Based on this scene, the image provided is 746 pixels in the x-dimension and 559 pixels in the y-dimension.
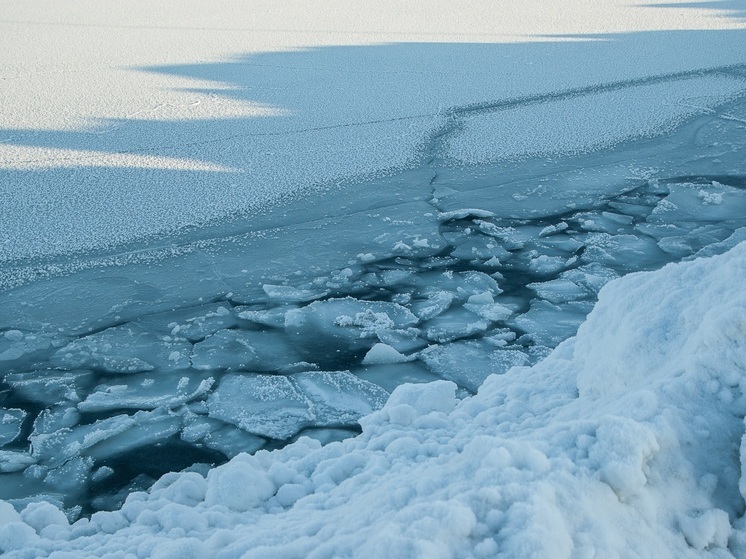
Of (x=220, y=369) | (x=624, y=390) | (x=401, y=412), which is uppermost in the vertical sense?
(x=624, y=390)

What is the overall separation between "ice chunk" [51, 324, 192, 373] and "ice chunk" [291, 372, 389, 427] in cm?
36

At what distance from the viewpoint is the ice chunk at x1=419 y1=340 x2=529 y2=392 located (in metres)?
2.07

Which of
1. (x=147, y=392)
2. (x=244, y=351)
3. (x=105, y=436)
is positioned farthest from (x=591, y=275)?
(x=105, y=436)

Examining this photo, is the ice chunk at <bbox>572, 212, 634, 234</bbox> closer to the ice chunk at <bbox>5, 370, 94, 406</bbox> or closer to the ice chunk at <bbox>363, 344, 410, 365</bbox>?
the ice chunk at <bbox>363, 344, 410, 365</bbox>

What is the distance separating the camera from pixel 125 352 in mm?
2209

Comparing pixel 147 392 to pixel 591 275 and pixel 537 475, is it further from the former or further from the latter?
pixel 591 275

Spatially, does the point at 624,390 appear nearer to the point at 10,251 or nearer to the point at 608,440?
the point at 608,440

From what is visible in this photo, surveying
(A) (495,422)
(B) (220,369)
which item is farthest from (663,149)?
(A) (495,422)

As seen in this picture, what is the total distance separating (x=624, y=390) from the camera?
4.08 ft

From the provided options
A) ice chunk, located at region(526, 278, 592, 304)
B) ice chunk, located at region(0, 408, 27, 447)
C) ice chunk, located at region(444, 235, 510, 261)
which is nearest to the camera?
ice chunk, located at region(0, 408, 27, 447)

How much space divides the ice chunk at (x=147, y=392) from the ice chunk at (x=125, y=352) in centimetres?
5

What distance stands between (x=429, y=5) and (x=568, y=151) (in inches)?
127

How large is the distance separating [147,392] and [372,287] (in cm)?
81

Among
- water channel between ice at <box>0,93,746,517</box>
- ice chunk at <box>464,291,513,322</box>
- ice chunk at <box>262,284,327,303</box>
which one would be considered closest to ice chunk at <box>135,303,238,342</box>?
water channel between ice at <box>0,93,746,517</box>
